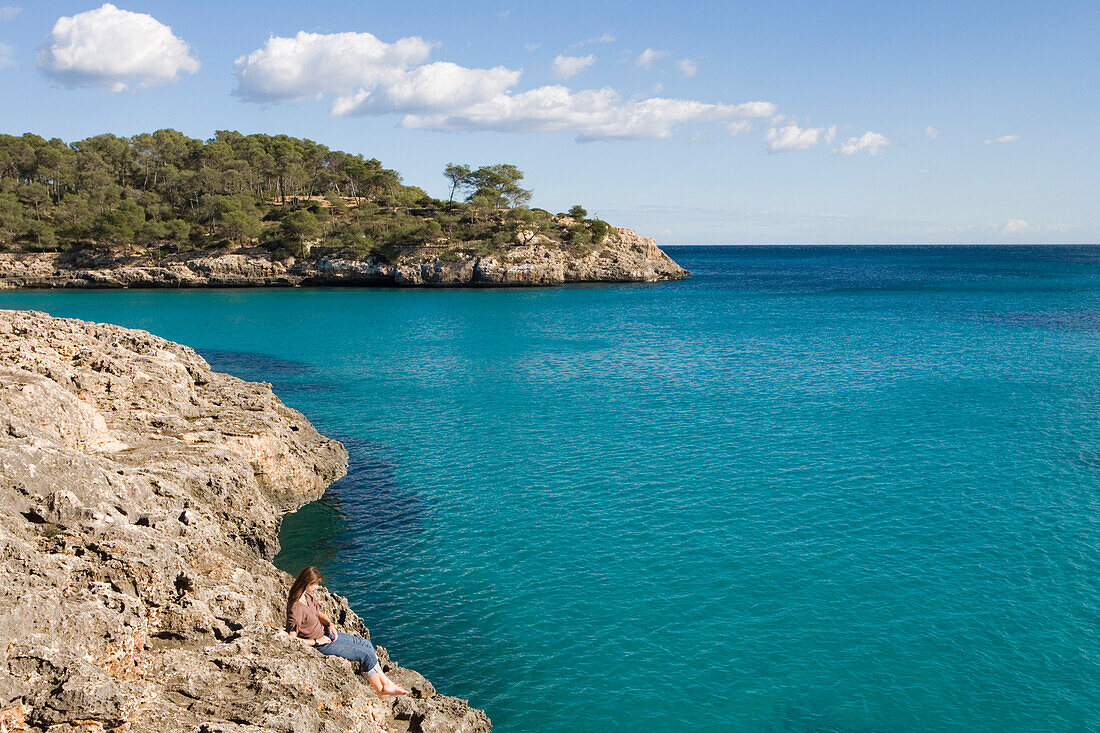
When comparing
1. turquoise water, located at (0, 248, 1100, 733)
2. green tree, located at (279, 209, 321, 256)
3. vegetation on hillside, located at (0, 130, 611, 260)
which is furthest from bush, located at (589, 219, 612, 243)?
turquoise water, located at (0, 248, 1100, 733)

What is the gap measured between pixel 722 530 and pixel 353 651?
44.2 feet

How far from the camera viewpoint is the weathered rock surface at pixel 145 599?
→ 10.0 m

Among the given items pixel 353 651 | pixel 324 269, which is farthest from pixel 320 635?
pixel 324 269

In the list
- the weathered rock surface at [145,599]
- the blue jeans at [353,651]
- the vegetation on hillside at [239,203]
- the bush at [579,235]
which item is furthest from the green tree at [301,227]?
the blue jeans at [353,651]

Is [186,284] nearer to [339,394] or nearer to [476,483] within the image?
[339,394]

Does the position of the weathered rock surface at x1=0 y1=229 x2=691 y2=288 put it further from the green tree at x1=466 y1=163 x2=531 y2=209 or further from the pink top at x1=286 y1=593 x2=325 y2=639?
the pink top at x1=286 y1=593 x2=325 y2=639

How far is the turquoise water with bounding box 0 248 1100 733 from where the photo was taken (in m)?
15.8

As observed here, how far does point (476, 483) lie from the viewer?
1102 inches

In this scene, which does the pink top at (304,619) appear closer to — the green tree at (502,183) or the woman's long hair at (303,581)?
the woman's long hair at (303,581)

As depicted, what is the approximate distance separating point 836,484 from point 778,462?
2862mm

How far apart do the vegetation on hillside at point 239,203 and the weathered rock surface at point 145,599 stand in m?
90.0

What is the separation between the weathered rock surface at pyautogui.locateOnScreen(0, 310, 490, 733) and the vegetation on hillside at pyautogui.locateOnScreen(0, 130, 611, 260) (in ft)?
295

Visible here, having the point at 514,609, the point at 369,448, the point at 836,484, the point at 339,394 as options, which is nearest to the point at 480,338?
the point at 339,394

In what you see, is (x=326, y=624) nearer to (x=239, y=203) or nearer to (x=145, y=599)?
(x=145, y=599)
